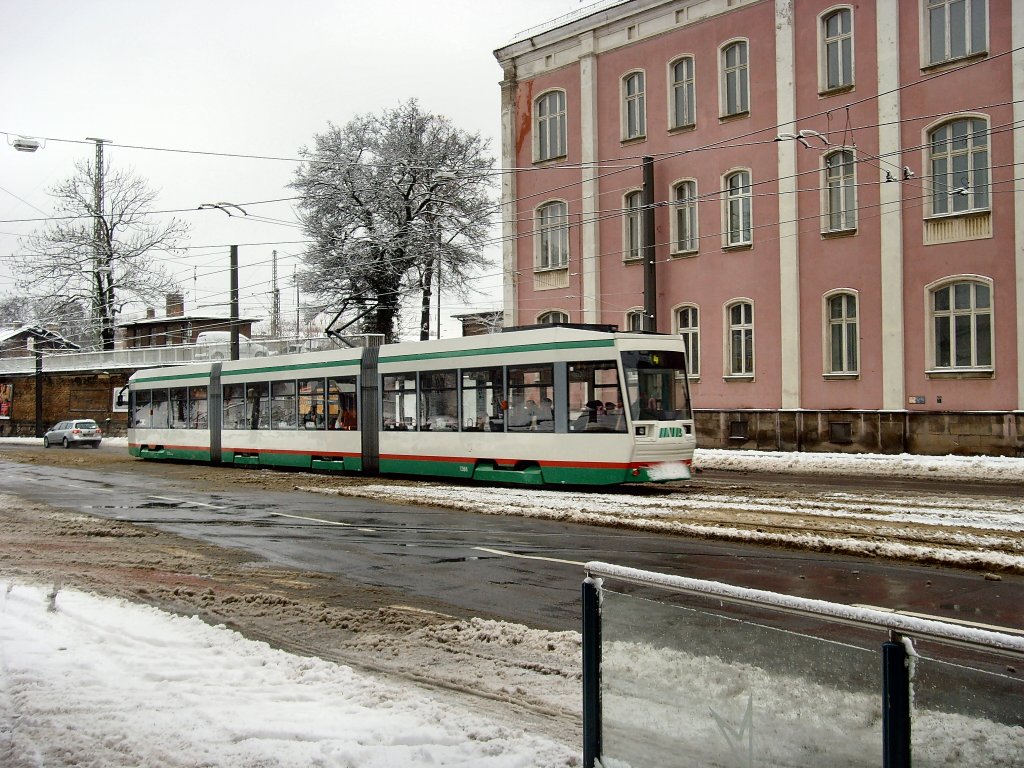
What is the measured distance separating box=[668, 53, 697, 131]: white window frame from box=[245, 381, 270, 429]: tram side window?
1499 cm

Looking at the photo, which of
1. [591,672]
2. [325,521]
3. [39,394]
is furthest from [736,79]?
[39,394]

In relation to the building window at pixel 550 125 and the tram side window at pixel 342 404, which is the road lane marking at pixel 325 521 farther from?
the building window at pixel 550 125

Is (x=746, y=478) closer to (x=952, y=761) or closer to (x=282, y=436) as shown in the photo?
(x=282, y=436)

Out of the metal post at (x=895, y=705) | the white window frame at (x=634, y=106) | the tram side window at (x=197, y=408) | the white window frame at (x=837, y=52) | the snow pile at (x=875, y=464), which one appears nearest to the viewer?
the metal post at (x=895, y=705)

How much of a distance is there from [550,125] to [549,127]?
0.26 feet

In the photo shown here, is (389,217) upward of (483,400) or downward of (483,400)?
upward

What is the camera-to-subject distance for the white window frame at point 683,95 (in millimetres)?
31453

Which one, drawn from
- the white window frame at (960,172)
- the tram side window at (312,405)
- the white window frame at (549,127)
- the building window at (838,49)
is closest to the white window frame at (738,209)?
the building window at (838,49)

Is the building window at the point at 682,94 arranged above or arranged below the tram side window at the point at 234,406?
above

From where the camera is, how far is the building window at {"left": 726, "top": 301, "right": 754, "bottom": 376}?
3019 cm

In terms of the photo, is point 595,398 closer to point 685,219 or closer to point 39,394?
point 685,219

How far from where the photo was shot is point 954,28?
25.5 m

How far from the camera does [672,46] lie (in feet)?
105

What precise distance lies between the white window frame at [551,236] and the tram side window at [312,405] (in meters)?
12.5
